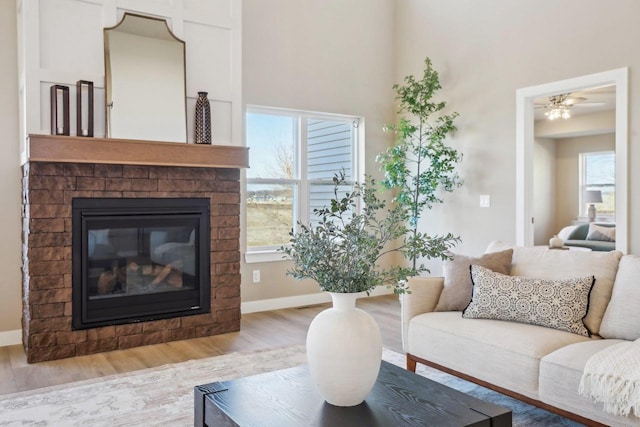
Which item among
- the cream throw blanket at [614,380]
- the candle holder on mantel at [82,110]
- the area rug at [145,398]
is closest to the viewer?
the cream throw blanket at [614,380]

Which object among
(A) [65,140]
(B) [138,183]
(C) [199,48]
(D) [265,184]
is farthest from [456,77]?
(A) [65,140]

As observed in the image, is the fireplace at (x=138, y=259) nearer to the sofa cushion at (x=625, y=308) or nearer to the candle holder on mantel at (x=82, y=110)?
the candle holder on mantel at (x=82, y=110)

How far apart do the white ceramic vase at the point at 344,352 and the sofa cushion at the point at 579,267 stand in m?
1.51

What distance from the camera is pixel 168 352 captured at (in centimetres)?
368

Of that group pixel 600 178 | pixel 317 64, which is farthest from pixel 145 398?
pixel 600 178

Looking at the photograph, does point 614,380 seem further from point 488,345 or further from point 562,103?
point 562,103

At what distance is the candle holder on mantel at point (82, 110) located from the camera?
3.55 m

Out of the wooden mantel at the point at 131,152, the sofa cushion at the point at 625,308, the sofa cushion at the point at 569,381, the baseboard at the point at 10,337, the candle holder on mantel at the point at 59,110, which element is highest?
the candle holder on mantel at the point at 59,110

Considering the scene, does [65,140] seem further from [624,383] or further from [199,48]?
[624,383]

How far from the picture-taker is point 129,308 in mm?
3842

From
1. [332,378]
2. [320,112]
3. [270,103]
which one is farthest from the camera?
[320,112]

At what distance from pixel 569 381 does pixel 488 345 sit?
0.43 meters

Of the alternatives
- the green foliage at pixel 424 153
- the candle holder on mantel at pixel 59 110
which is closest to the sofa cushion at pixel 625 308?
the green foliage at pixel 424 153

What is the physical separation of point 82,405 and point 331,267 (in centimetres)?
180
